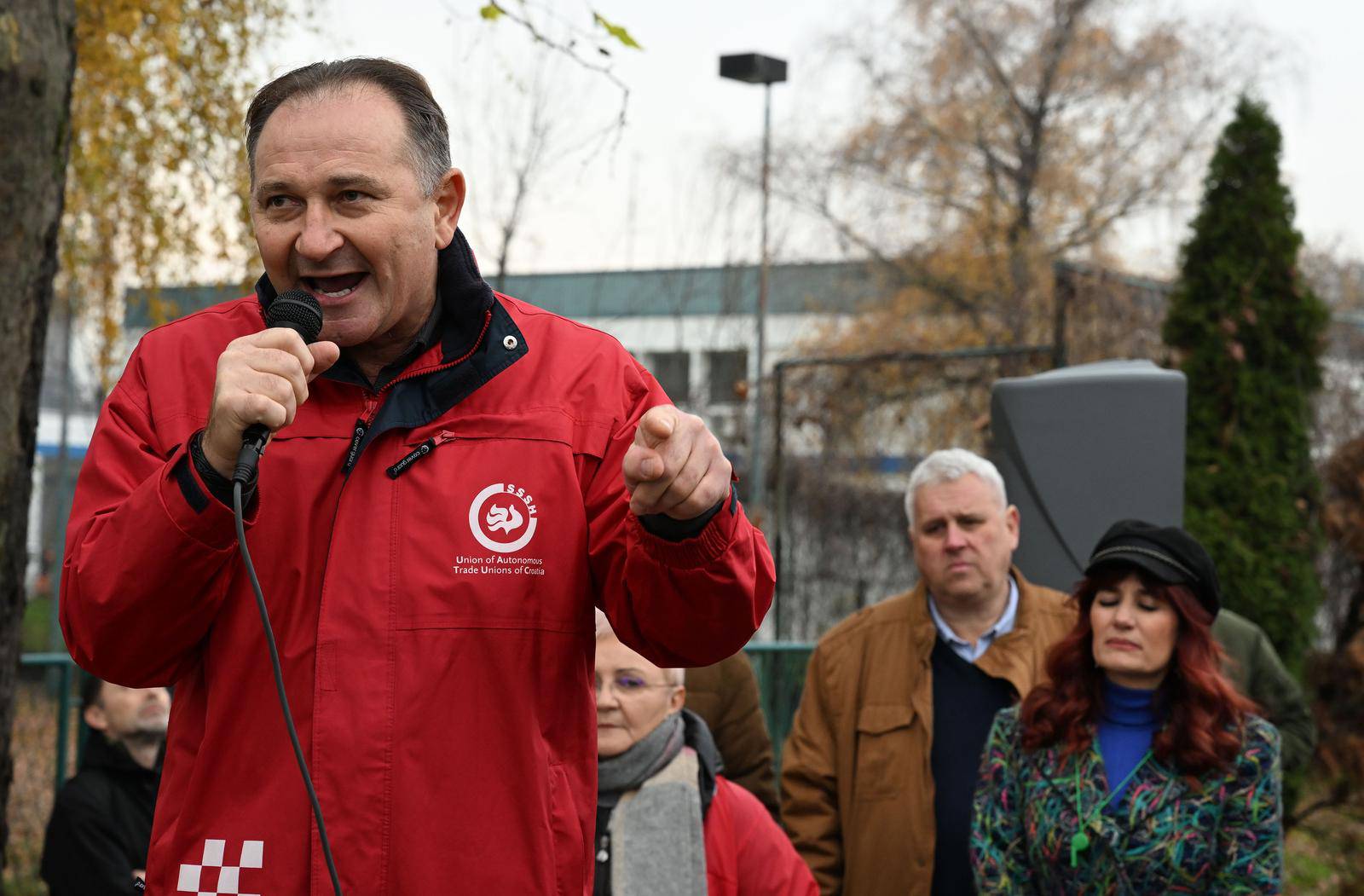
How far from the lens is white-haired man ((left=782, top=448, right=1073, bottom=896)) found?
473 centimetres

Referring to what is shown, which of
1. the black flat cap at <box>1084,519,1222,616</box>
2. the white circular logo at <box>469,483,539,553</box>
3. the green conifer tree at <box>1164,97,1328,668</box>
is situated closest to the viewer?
the white circular logo at <box>469,483,539,553</box>

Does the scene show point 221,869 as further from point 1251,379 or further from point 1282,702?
point 1251,379

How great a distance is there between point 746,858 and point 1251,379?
21.5 ft

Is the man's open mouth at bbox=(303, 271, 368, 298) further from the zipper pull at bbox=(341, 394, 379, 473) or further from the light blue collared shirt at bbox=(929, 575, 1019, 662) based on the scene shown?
the light blue collared shirt at bbox=(929, 575, 1019, 662)

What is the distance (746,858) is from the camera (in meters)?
4.10

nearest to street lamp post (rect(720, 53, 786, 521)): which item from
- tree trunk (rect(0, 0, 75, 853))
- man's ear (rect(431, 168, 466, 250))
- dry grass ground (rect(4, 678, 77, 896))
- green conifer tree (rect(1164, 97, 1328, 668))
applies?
green conifer tree (rect(1164, 97, 1328, 668))

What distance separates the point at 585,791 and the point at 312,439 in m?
0.64

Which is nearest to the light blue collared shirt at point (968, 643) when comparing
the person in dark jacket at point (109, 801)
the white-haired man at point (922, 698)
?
the white-haired man at point (922, 698)

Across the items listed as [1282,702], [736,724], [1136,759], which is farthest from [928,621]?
[1282,702]

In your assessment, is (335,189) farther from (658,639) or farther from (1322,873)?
(1322,873)

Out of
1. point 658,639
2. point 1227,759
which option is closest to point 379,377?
point 658,639

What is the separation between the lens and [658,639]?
230 cm

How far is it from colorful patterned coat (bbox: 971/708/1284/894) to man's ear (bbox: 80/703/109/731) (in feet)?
9.67

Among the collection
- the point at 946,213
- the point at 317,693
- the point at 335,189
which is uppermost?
the point at 946,213
